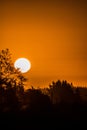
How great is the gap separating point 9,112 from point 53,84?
237ft

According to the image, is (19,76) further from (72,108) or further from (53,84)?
(53,84)

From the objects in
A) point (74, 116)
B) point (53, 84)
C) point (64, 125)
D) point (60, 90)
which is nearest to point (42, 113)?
point (74, 116)

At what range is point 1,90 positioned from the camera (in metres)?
110

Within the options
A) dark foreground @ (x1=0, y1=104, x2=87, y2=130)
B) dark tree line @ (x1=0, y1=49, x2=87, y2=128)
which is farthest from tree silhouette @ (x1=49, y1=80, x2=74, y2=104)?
dark foreground @ (x1=0, y1=104, x2=87, y2=130)

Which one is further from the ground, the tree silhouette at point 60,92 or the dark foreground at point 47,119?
the tree silhouette at point 60,92

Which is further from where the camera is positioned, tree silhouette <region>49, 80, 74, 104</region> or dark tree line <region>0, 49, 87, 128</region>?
tree silhouette <region>49, 80, 74, 104</region>

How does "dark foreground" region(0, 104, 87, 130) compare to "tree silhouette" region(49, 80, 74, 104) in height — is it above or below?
below

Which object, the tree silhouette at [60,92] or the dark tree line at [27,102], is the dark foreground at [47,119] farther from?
the tree silhouette at [60,92]

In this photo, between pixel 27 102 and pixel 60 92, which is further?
pixel 60 92

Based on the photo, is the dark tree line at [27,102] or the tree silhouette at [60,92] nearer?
the dark tree line at [27,102]

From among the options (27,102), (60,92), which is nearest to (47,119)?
(27,102)

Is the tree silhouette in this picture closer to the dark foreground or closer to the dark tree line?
the dark tree line

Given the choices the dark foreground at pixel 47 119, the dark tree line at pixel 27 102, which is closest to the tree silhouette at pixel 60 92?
the dark tree line at pixel 27 102

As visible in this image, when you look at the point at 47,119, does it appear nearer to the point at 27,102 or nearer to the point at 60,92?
the point at 27,102
